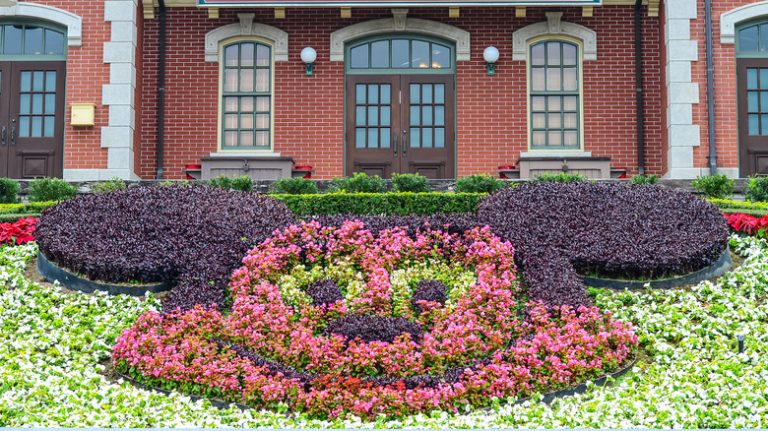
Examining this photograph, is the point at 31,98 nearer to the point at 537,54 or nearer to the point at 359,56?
the point at 359,56

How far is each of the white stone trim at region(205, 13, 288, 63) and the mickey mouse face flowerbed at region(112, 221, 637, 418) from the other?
826 centimetres

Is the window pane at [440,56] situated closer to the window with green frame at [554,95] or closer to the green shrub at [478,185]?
the window with green frame at [554,95]

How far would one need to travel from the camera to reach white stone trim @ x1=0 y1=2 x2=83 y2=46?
16875 millimetres

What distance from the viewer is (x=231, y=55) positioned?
17.9m

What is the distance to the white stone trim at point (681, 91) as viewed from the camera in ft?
54.1

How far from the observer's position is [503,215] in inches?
432

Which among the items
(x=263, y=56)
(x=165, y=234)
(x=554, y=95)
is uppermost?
(x=263, y=56)

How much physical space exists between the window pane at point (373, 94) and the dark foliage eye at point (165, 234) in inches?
255

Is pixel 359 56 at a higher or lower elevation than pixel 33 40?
lower

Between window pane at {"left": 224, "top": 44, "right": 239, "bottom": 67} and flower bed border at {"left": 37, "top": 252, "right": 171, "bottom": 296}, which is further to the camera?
window pane at {"left": 224, "top": 44, "right": 239, "bottom": 67}

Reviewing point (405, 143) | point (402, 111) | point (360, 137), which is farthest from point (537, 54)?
point (360, 137)

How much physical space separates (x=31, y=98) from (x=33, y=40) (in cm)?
102

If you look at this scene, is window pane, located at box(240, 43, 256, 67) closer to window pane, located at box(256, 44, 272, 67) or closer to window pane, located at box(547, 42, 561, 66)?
window pane, located at box(256, 44, 272, 67)

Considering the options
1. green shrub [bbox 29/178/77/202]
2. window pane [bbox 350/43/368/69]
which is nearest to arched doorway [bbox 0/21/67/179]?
green shrub [bbox 29/178/77/202]
